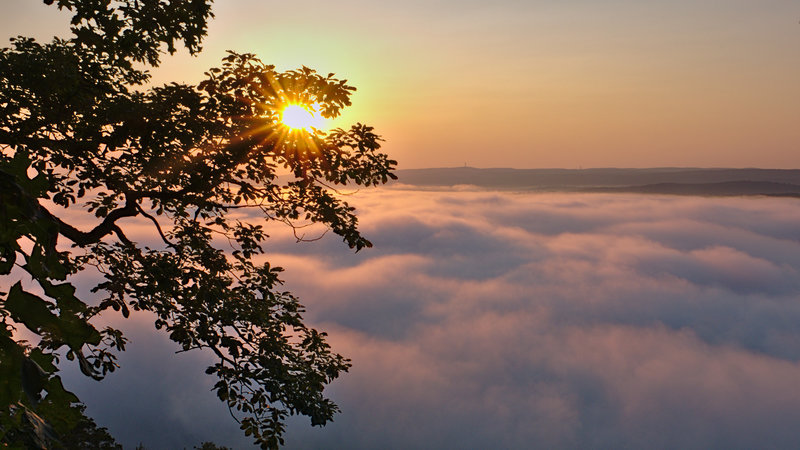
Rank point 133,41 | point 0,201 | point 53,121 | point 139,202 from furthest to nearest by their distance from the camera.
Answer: point 139,202
point 53,121
point 133,41
point 0,201

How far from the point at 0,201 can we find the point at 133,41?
10676mm

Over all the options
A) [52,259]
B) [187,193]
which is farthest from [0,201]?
[187,193]

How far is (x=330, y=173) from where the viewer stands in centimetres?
1281

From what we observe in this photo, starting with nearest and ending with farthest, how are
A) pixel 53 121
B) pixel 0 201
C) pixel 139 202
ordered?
1. pixel 0 201
2. pixel 53 121
3. pixel 139 202

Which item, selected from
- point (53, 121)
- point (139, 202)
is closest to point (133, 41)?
point (53, 121)

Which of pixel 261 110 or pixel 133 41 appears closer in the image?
pixel 133 41

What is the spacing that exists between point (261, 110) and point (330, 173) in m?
2.03

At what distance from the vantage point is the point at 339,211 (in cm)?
1318

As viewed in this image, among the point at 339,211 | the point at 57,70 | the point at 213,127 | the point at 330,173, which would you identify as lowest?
the point at 339,211

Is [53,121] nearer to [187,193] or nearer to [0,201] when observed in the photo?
[187,193]

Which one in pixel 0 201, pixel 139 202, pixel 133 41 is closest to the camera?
pixel 0 201

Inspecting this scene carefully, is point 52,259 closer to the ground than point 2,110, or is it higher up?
closer to the ground

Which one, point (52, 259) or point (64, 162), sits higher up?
point (64, 162)

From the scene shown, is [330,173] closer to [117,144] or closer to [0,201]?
[117,144]
